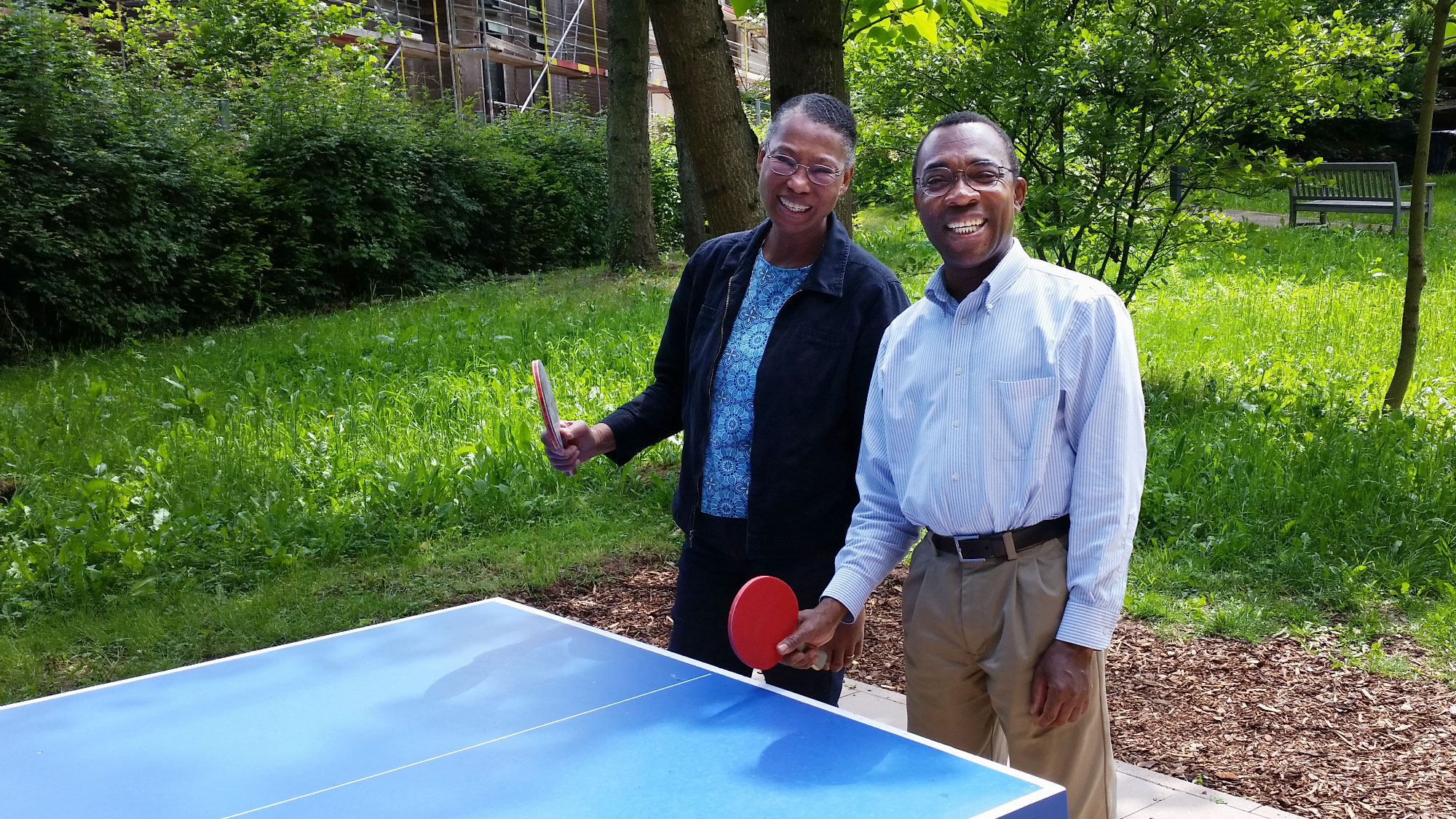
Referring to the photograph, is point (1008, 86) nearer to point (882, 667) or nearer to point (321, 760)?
point (882, 667)

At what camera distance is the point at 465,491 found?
6.76m

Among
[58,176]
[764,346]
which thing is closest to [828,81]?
[764,346]

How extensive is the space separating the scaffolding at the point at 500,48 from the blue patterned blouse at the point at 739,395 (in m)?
24.0

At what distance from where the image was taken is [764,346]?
9.68 feet

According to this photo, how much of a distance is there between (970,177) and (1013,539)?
74cm

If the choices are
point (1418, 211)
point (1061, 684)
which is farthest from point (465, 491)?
point (1418, 211)

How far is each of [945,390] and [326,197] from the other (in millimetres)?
13182

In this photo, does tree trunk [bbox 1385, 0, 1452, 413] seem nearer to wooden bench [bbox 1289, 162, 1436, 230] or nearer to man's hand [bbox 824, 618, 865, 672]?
man's hand [bbox 824, 618, 865, 672]

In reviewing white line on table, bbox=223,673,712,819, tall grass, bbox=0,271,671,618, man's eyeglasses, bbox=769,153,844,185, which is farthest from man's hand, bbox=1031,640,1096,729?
tall grass, bbox=0,271,671,618

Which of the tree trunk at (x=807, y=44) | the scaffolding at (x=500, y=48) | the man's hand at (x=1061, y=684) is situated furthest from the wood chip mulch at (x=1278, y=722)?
the scaffolding at (x=500, y=48)

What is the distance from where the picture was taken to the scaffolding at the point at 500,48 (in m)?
29.7

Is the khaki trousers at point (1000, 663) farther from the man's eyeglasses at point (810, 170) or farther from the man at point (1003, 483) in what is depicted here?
the man's eyeglasses at point (810, 170)

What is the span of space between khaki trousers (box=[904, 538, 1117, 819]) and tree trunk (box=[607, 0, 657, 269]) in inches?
512

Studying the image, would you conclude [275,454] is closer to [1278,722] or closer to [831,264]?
[831,264]
